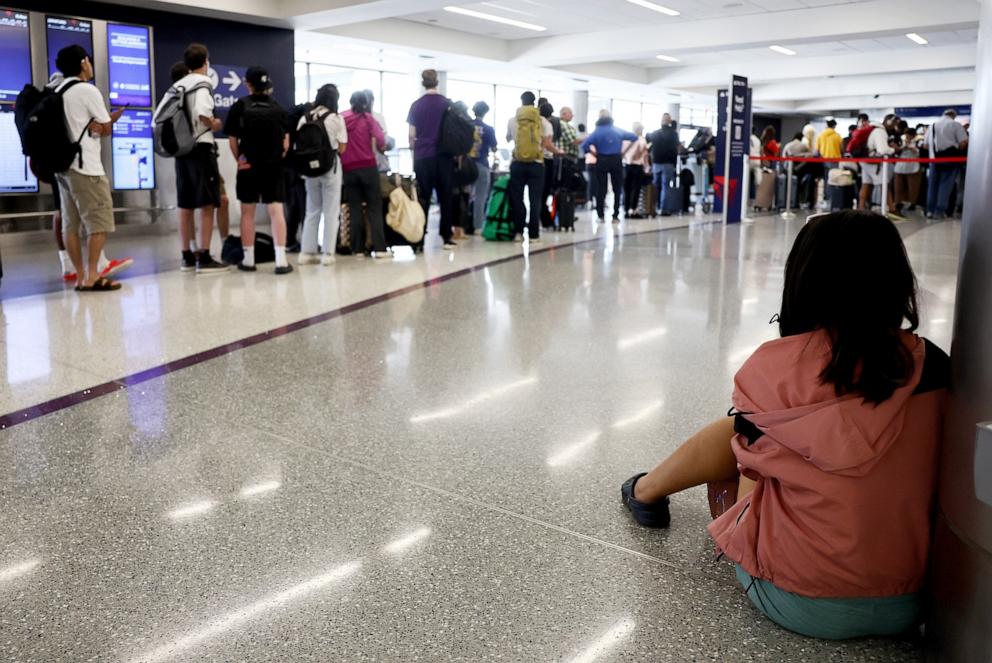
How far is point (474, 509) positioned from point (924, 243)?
8.88 m

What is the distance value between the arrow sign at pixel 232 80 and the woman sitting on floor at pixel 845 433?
37.2 ft

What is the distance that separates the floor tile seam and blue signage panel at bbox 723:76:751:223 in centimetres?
1102

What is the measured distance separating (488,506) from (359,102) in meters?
5.84

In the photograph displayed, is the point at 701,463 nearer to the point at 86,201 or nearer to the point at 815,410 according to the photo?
the point at 815,410

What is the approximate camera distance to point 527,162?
30.6 feet

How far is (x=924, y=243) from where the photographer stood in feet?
31.9

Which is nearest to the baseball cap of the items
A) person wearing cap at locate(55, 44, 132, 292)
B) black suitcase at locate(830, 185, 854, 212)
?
person wearing cap at locate(55, 44, 132, 292)

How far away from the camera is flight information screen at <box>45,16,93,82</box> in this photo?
8664mm

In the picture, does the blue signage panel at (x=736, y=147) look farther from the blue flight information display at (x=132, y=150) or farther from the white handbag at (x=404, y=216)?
the blue flight information display at (x=132, y=150)

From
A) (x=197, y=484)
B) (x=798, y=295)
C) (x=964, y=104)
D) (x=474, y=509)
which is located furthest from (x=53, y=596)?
(x=964, y=104)

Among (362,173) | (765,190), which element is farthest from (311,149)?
(765,190)

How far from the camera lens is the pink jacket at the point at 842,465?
163 centimetres

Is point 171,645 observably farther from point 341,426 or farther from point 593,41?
point 593,41

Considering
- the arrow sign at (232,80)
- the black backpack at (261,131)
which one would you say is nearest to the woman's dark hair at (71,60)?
the black backpack at (261,131)
